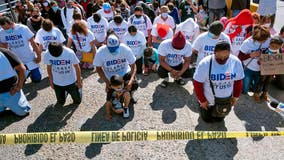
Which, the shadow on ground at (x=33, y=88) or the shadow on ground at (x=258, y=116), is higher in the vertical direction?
the shadow on ground at (x=33, y=88)

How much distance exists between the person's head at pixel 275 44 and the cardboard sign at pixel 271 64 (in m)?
0.13

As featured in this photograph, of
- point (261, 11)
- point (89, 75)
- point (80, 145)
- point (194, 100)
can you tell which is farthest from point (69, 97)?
point (261, 11)

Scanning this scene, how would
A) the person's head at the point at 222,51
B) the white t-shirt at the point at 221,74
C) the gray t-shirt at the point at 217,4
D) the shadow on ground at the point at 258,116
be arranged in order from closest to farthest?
the person's head at the point at 222,51 < the white t-shirt at the point at 221,74 < the shadow on ground at the point at 258,116 < the gray t-shirt at the point at 217,4

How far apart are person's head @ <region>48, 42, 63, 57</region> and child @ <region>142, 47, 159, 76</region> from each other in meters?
2.48

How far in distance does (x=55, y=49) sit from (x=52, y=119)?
1349mm

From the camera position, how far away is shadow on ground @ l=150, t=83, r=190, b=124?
545 centimetres

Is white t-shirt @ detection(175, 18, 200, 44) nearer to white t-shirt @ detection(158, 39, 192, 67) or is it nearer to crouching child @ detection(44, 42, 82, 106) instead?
white t-shirt @ detection(158, 39, 192, 67)

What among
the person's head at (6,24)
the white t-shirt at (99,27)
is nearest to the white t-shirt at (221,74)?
the person's head at (6,24)

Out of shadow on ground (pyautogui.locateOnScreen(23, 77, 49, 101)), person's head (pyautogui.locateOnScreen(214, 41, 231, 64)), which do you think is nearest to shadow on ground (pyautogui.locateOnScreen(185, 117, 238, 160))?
person's head (pyautogui.locateOnScreen(214, 41, 231, 64))

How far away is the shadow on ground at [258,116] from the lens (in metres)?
4.97

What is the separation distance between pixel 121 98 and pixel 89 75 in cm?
247

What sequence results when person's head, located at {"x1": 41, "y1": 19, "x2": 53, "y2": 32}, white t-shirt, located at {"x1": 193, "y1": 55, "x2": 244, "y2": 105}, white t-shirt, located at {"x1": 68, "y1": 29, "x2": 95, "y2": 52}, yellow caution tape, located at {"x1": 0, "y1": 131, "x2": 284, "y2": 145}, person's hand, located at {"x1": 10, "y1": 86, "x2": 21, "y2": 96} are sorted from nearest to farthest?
yellow caution tape, located at {"x1": 0, "y1": 131, "x2": 284, "y2": 145}
white t-shirt, located at {"x1": 193, "y1": 55, "x2": 244, "y2": 105}
person's hand, located at {"x1": 10, "y1": 86, "x2": 21, "y2": 96}
person's head, located at {"x1": 41, "y1": 19, "x2": 53, "y2": 32}
white t-shirt, located at {"x1": 68, "y1": 29, "x2": 95, "y2": 52}

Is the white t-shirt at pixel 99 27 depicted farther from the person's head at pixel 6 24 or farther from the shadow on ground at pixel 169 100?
the shadow on ground at pixel 169 100

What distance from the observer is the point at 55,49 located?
5.41 metres
